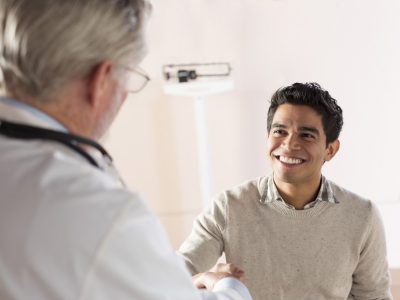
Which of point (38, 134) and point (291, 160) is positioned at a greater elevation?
point (38, 134)

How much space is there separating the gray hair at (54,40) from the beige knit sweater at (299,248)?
868 millimetres

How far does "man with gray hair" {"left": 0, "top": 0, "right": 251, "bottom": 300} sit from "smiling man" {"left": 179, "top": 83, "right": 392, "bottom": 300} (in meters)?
0.72

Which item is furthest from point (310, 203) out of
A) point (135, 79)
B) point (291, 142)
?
point (135, 79)

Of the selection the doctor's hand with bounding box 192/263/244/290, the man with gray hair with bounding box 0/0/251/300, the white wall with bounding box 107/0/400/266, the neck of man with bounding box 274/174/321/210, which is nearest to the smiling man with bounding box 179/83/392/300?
the neck of man with bounding box 274/174/321/210

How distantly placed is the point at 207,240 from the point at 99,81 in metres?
0.85

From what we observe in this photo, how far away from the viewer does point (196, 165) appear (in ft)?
9.41

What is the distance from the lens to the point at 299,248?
1498 mm

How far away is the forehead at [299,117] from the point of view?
1531mm

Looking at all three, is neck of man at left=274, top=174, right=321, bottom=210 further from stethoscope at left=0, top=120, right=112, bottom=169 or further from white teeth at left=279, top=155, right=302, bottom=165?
stethoscope at left=0, top=120, right=112, bottom=169

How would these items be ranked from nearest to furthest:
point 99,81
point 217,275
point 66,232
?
point 66,232, point 99,81, point 217,275

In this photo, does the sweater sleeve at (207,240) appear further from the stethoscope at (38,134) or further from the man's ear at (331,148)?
the stethoscope at (38,134)

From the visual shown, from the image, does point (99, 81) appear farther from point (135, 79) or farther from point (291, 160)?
point (291, 160)

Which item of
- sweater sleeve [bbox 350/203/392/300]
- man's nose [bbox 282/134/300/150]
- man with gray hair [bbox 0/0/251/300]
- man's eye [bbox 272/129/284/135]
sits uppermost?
man with gray hair [bbox 0/0/251/300]

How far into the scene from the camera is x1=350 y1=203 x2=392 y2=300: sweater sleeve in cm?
149
